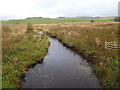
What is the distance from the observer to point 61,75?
1312 centimetres

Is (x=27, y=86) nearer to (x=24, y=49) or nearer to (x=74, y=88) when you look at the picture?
(x=74, y=88)

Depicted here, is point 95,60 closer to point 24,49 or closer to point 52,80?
point 52,80

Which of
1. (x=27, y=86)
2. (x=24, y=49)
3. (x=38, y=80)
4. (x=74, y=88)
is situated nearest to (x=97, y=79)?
(x=74, y=88)

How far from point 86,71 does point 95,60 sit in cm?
226

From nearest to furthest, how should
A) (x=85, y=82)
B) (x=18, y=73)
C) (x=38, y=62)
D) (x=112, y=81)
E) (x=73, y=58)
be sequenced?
(x=112, y=81) → (x=85, y=82) → (x=18, y=73) → (x=38, y=62) → (x=73, y=58)

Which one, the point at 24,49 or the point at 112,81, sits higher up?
the point at 24,49

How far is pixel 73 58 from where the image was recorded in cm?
1811

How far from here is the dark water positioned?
11.4 m

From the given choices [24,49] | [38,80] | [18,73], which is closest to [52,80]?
[38,80]

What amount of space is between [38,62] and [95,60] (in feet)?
21.2

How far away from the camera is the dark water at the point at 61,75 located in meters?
11.4

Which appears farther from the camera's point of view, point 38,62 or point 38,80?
point 38,62

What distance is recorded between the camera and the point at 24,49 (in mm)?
19406

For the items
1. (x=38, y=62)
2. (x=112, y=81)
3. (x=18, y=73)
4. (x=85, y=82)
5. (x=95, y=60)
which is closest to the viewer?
(x=112, y=81)
